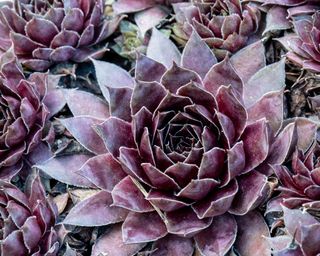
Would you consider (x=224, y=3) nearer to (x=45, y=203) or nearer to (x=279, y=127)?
(x=279, y=127)

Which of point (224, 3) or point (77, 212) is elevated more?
point (224, 3)

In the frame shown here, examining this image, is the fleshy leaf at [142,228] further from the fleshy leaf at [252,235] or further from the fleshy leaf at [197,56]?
the fleshy leaf at [197,56]

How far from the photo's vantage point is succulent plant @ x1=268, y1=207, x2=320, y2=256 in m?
1.30

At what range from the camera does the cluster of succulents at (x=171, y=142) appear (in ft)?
Result: 4.81

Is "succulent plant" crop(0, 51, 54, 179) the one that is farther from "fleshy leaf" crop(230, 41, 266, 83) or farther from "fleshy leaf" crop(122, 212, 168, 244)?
"fleshy leaf" crop(230, 41, 266, 83)

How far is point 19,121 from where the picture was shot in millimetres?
1669

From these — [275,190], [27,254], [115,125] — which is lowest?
[27,254]

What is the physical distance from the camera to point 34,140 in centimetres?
170

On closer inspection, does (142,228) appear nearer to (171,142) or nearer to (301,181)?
(171,142)

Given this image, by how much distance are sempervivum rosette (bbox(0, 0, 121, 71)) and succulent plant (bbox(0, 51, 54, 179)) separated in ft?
0.35

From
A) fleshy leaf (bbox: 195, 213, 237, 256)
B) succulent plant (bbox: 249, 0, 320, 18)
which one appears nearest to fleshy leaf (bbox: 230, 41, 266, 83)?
succulent plant (bbox: 249, 0, 320, 18)

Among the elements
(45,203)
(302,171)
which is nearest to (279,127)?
(302,171)

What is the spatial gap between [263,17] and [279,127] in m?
0.46

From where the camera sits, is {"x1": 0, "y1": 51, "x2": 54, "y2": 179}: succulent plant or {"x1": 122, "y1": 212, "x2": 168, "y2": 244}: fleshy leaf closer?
{"x1": 122, "y1": 212, "x2": 168, "y2": 244}: fleshy leaf
